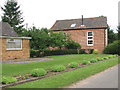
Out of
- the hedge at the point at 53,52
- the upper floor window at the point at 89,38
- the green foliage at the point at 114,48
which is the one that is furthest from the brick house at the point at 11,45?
the upper floor window at the point at 89,38

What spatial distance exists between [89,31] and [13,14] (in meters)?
29.1

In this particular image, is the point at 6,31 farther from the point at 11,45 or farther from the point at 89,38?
the point at 89,38

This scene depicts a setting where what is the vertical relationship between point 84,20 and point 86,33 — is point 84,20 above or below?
above

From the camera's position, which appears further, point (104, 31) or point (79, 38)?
point (79, 38)

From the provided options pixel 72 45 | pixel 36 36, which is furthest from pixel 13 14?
pixel 36 36

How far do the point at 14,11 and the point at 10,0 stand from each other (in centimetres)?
388

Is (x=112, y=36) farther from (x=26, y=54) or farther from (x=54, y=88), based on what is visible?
(x=54, y=88)

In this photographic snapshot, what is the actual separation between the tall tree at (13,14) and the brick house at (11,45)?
30.2m

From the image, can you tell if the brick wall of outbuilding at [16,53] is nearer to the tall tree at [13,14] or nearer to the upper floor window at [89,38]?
the upper floor window at [89,38]

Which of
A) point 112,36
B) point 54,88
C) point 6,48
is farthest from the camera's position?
point 112,36

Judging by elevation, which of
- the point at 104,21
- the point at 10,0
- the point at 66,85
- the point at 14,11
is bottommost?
the point at 66,85

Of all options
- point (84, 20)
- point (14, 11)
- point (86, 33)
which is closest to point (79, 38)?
point (86, 33)

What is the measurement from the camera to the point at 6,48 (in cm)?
1875

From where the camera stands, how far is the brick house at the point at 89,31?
32.8m
